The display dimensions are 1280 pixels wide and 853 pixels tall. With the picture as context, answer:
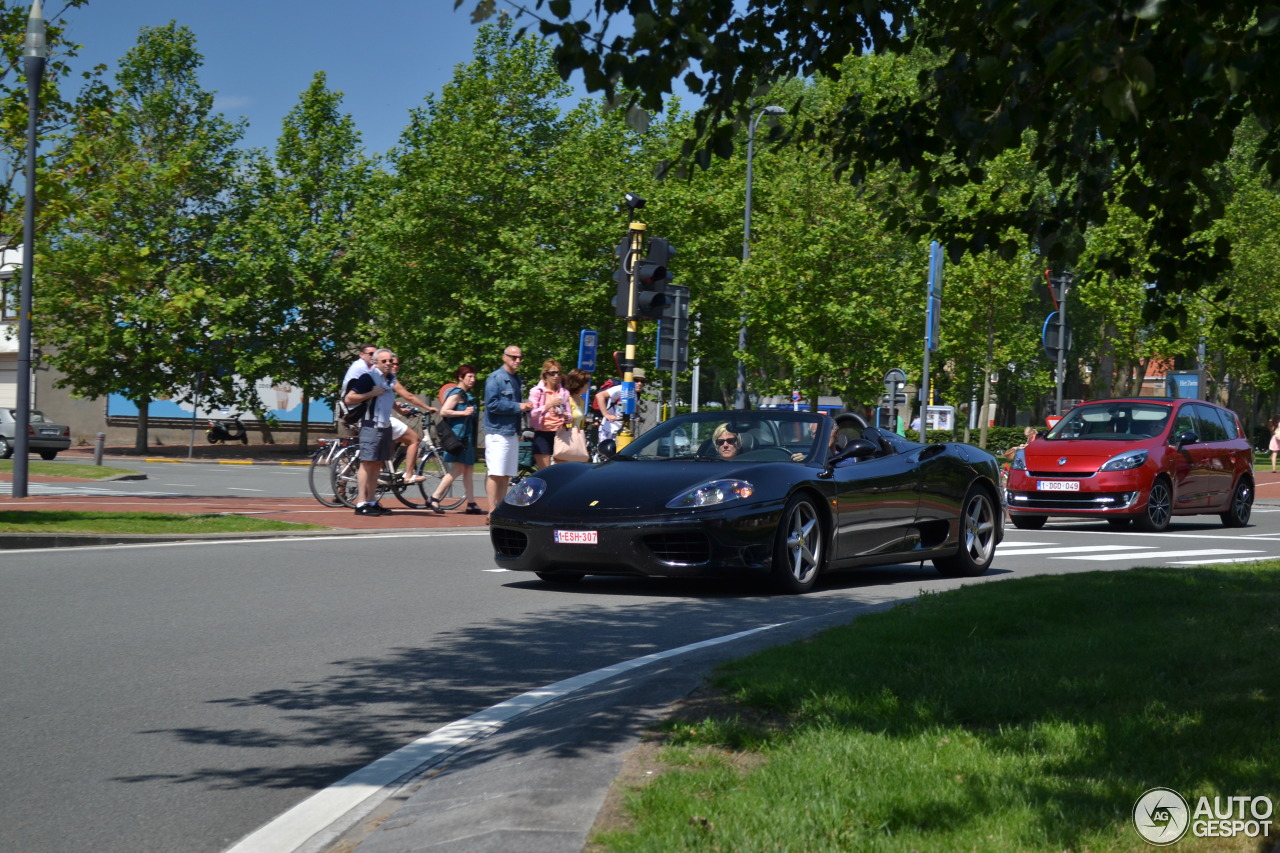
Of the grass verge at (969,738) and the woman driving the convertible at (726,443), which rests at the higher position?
the woman driving the convertible at (726,443)

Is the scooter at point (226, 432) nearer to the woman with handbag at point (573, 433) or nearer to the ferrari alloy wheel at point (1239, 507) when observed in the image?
the woman with handbag at point (573, 433)

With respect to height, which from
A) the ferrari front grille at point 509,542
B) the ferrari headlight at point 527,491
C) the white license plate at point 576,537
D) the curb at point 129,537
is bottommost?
the curb at point 129,537

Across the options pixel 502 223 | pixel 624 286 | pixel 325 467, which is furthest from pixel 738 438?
pixel 502 223

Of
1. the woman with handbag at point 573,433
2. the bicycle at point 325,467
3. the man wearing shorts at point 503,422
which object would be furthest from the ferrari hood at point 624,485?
the bicycle at point 325,467

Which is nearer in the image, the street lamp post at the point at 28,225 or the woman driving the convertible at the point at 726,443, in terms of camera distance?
the woman driving the convertible at the point at 726,443

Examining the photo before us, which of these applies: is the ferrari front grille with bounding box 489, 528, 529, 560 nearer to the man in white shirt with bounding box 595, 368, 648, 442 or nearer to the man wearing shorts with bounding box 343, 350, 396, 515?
the man wearing shorts with bounding box 343, 350, 396, 515

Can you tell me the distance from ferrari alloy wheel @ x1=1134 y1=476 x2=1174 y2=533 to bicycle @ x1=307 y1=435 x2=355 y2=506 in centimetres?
974

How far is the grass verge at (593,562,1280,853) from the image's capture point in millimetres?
3850

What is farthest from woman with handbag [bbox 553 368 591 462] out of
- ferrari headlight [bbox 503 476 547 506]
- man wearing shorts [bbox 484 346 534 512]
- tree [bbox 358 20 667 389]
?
tree [bbox 358 20 667 389]

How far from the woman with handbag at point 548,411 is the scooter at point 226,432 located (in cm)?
3950

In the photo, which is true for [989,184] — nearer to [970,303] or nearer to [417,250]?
[970,303]

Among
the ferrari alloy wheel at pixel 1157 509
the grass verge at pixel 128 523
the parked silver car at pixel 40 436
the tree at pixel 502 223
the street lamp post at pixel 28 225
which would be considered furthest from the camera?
the tree at pixel 502 223

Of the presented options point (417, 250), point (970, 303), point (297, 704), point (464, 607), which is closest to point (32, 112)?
point (464, 607)

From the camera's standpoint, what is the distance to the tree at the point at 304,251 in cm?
4734
